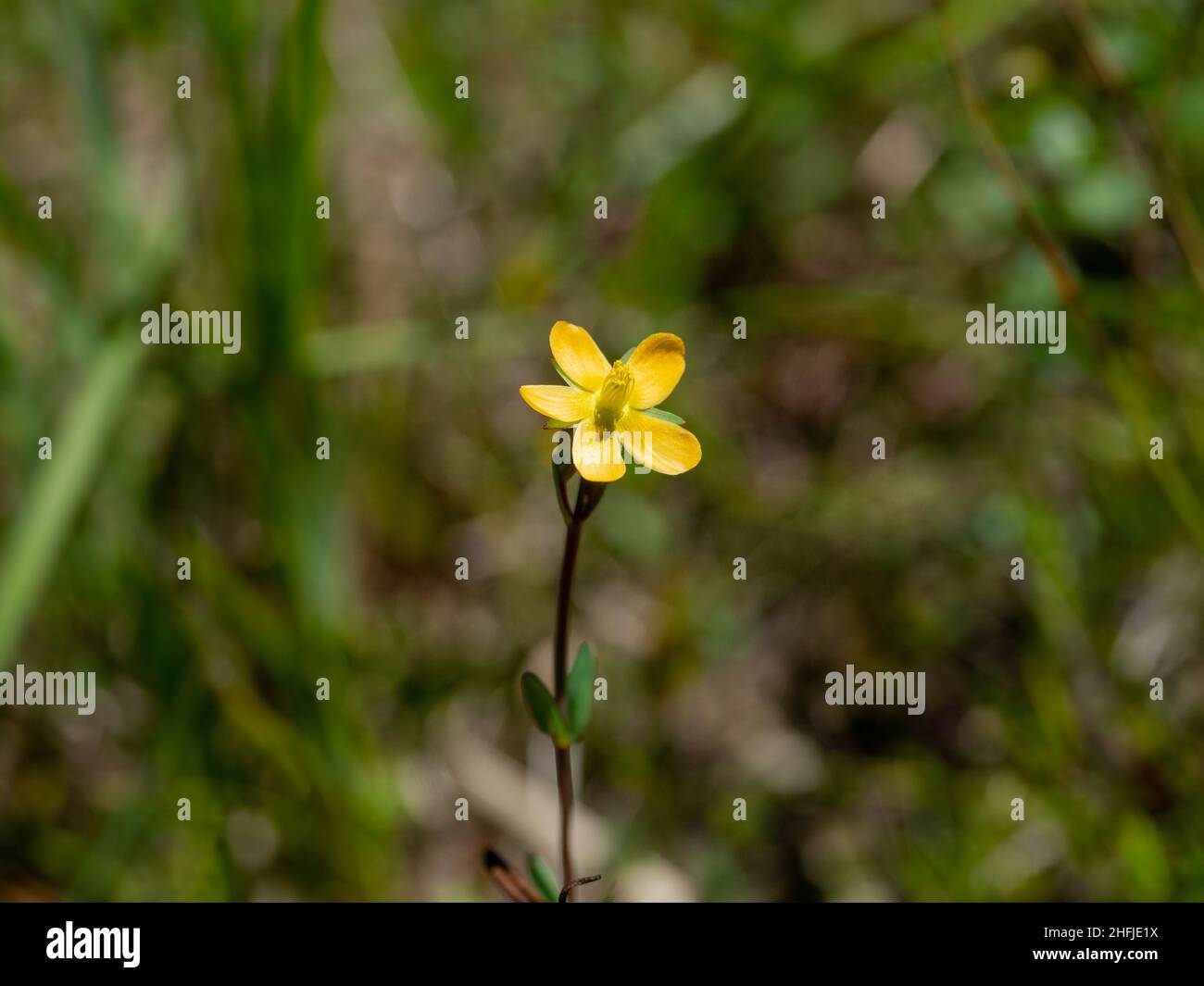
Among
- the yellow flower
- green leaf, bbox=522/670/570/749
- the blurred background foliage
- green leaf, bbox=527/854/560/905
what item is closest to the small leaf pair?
green leaf, bbox=522/670/570/749

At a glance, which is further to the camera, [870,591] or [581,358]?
[870,591]

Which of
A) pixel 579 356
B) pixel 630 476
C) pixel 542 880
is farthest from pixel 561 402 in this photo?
pixel 630 476

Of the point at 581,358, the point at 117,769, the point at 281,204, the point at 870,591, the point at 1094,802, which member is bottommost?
the point at 1094,802

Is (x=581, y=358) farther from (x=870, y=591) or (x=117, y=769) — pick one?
(x=117, y=769)

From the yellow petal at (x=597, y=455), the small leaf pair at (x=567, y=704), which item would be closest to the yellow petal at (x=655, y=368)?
the yellow petal at (x=597, y=455)

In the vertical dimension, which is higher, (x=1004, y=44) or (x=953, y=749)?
(x=1004, y=44)
